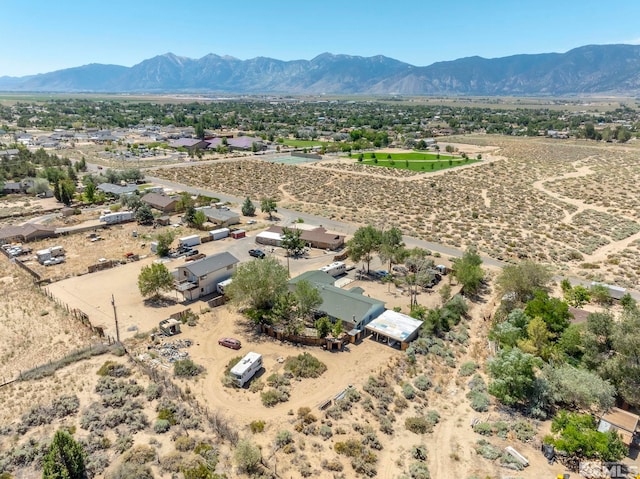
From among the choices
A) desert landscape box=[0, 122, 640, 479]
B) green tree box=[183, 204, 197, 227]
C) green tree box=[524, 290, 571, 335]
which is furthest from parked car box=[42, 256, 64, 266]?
green tree box=[524, 290, 571, 335]

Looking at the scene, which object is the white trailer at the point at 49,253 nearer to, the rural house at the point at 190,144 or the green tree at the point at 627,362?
the green tree at the point at 627,362

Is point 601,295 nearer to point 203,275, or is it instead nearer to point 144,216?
point 203,275

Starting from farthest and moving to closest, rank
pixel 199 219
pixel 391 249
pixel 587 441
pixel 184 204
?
pixel 184 204
pixel 199 219
pixel 391 249
pixel 587 441

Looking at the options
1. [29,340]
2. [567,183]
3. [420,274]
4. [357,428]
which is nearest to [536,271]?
[420,274]

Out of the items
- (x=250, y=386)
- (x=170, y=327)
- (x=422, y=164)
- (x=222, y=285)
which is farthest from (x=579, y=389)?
(x=422, y=164)

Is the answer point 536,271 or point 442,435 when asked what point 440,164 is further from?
point 442,435
